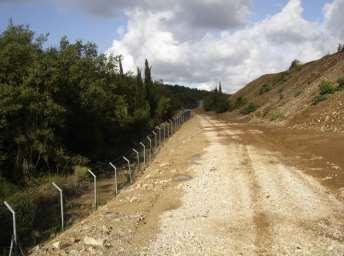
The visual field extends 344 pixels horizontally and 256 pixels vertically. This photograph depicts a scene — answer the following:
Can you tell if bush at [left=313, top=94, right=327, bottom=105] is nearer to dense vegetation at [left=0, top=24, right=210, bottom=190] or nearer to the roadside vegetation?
the roadside vegetation

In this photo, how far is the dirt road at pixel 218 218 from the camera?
9.66 meters

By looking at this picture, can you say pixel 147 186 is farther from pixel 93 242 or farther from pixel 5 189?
pixel 93 242

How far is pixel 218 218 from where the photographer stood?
1166 centimetres

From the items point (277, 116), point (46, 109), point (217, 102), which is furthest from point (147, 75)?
point (217, 102)

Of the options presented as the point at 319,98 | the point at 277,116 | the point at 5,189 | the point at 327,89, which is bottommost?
the point at 5,189

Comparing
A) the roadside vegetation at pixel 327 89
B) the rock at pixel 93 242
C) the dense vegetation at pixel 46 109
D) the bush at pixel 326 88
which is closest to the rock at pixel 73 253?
the rock at pixel 93 242

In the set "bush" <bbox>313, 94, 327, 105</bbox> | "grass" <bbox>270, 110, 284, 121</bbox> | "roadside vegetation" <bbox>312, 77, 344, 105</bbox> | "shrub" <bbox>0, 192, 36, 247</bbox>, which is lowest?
"shrub" <bbox>0, 192, 36, 247</bbox>

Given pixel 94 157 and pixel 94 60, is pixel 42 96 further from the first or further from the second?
pixel 94 60

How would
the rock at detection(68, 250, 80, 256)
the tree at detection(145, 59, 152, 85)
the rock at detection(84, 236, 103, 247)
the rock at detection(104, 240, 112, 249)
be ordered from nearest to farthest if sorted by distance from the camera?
the rock at detection(68, 250, 80, 256) → the rock at detection(104, 240, 112, 249) → the rock at detection(84, 236, 103, 247) → the tree at detection(145, 59, 152, 85)

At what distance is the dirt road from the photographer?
9.66 metres

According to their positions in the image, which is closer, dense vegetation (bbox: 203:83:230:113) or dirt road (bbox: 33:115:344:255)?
dirt road (bbox: 33:115:344:255)

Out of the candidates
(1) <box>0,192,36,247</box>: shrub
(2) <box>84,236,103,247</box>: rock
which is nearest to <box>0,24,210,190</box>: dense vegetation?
(1) <box>0,192,36,247</box>: shrub

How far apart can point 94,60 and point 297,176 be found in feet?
61.8

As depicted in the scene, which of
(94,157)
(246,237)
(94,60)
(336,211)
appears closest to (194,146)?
(94,157)
